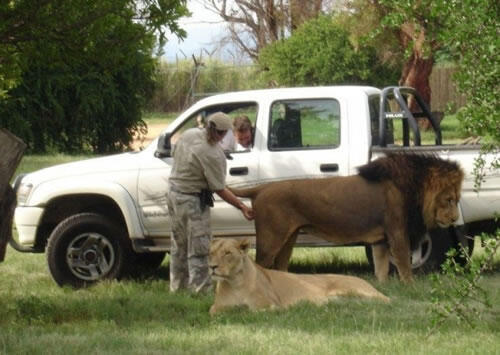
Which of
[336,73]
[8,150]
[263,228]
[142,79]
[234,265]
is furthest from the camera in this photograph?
[336,73]

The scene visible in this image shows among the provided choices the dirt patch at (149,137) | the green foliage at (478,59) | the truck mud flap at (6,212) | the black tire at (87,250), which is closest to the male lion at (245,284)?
the truck mud flap at (6,212)

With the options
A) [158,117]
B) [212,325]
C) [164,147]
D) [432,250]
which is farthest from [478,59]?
[158,117]

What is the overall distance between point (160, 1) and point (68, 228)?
91.7 inches

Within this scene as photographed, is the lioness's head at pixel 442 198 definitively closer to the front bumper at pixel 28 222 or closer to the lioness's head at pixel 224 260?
the lioness's head at pixel 224 260

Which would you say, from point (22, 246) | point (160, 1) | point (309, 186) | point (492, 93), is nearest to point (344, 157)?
point (309, 186)

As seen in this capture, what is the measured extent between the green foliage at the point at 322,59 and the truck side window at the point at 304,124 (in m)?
34.9

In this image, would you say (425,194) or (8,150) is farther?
(425,194)

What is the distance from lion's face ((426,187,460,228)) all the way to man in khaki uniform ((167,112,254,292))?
1.61 m

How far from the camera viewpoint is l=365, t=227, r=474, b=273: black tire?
37.6 feet

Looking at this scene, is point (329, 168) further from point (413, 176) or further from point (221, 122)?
point (221, 122)

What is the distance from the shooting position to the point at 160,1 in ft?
37.3

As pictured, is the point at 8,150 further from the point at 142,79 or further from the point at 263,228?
the point at 142,79

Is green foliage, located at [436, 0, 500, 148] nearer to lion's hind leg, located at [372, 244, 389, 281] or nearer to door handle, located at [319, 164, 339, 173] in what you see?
lion's hind leg, located at [372, 244, 389, 281]

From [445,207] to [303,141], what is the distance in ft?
5.30
